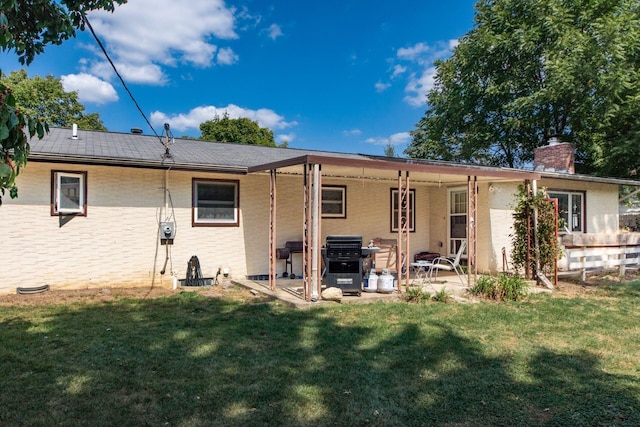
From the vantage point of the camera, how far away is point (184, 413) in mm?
3213

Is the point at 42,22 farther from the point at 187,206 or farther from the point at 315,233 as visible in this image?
the point at 187,206

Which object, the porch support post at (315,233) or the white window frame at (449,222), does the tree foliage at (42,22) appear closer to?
the porch support post at (315,233)

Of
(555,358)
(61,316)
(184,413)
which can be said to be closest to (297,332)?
(184,413)

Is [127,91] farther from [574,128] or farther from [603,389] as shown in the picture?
[574,128]

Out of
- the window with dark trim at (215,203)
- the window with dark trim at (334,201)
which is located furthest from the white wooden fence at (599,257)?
the window with dark trim at (215,203)

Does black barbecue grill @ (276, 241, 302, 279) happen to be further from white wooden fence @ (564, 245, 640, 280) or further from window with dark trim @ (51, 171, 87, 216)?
white wooden fence @ (564, 245, 640, 280)

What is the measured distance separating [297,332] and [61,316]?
11.7 feet

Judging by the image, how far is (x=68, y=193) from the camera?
26.6 ft

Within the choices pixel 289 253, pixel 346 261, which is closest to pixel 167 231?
pixel 289 253

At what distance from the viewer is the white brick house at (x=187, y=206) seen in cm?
779

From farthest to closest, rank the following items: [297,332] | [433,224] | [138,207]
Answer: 1. [433,224]
2. [138,207]
3. [297,332]

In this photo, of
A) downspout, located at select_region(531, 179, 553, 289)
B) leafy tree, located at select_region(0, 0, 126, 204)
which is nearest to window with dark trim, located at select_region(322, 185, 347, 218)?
downspout, located at select_region(531, 179, 553, 289)

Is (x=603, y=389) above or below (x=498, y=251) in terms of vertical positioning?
below

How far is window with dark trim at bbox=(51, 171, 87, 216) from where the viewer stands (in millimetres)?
7934
